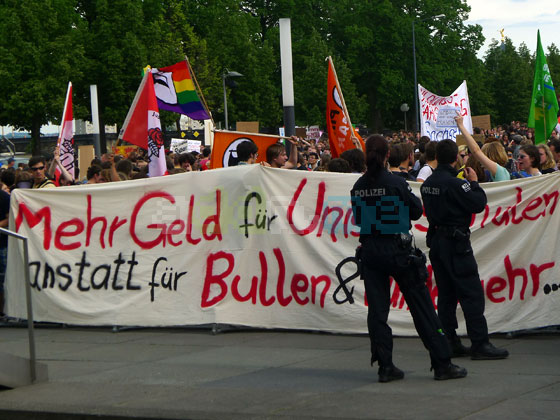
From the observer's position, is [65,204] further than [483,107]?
No

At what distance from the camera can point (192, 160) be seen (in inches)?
525

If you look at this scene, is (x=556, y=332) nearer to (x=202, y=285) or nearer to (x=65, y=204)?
(x=202, y=285)

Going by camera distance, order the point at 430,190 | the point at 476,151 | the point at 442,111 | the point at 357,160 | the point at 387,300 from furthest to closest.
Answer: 1. the point at 442,111
2. the point at 357,160
3. the point at 476,151
4. the point at 430,190
5. the point at 387,300

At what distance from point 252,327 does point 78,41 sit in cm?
3586

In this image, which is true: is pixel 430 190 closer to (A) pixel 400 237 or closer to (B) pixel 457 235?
(B) pixel 457 235

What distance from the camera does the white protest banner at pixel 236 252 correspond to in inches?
342

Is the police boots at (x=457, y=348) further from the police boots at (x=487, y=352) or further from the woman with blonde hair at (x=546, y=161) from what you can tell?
the woman with blonde hair at (x=546, y=161)

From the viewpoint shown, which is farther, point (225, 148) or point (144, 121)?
point (144, 121)

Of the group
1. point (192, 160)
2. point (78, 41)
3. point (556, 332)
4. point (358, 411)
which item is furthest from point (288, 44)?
point (78, 41)

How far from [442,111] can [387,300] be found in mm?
15625

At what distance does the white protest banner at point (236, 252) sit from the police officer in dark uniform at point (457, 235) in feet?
3.87

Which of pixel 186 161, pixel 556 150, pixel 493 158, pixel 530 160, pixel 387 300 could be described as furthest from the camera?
pixel 186 161

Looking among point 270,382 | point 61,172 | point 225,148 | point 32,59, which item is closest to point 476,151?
point 270,382

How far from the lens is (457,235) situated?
747 cm
